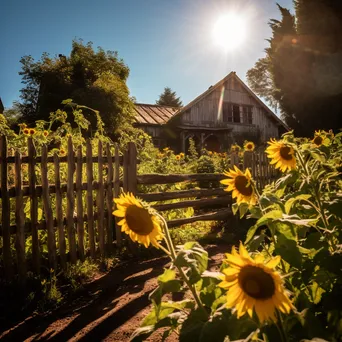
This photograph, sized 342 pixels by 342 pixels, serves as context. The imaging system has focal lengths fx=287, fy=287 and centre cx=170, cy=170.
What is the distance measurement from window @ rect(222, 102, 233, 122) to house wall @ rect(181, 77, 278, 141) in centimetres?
27

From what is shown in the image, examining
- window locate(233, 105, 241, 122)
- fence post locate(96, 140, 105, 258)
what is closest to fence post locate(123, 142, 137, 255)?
fence post locate(96, 140, 105, 258)

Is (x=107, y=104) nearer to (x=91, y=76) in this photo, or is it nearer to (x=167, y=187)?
(x=91, y=76)

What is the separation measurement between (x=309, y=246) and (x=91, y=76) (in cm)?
1865

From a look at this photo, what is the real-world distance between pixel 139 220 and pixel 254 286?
0.49m

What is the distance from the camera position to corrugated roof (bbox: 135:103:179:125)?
21109 mm

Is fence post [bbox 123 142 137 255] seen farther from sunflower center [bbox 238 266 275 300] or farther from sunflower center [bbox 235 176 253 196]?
sunflower center [bbox 238 266 275 300]

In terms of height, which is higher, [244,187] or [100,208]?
[244,187]

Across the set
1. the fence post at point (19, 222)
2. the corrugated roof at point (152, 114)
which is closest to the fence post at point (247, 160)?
the fence post at point (19, 222)

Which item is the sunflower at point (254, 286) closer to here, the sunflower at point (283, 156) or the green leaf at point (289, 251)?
the green leaf at point (289, 251)

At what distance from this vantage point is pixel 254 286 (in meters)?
0.83

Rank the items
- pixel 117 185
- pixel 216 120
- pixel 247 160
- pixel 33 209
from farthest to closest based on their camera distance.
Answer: pixel 216 120 < pixel 247 160 < pixel 117 185 < pixel 33 209

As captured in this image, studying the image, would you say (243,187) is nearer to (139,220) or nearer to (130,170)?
(139,220)

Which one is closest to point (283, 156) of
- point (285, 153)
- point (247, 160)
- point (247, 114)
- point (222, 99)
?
point (285, 153)

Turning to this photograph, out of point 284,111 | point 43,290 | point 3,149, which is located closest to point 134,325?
point 43,290
